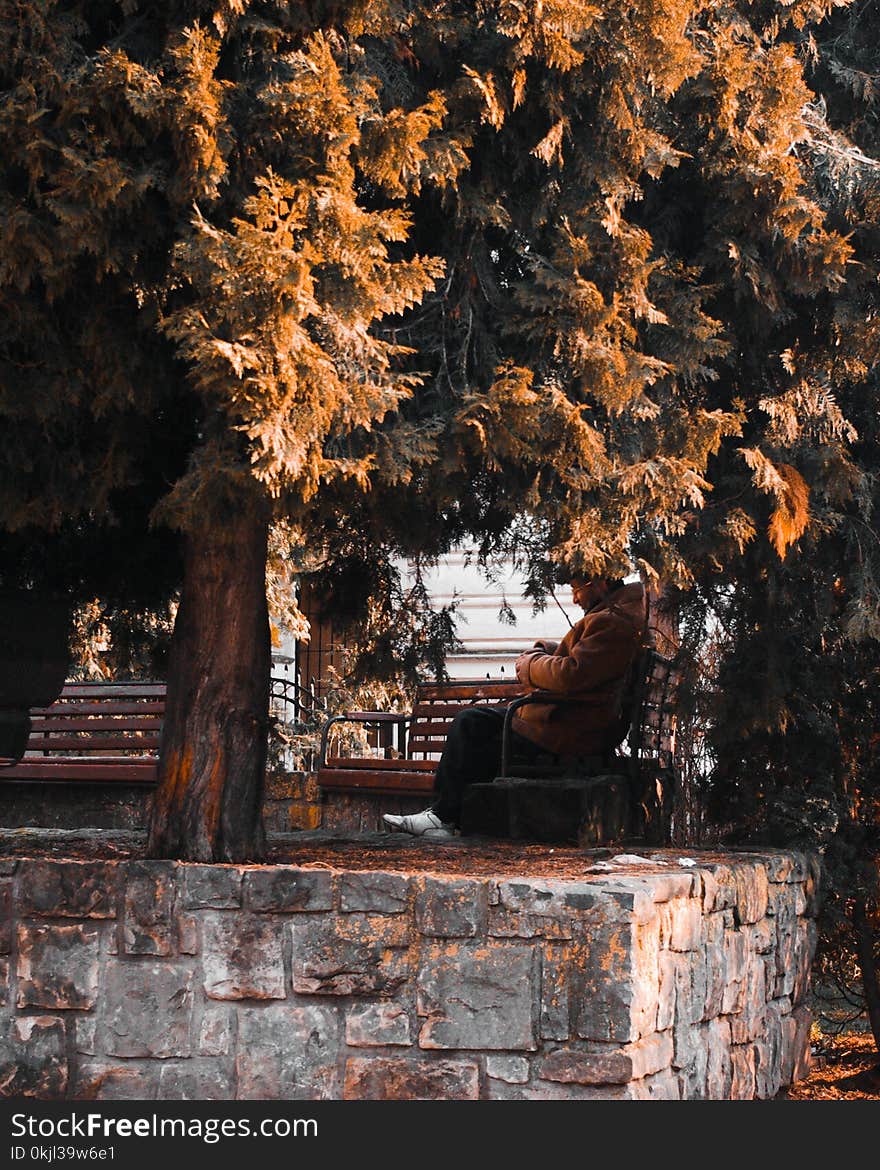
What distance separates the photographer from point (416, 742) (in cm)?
983

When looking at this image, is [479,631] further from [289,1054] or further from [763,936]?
[289,1054]

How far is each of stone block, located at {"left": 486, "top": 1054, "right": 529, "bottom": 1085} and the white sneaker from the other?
226 centimetres

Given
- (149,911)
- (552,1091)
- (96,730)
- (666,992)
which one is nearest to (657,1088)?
(666,992)

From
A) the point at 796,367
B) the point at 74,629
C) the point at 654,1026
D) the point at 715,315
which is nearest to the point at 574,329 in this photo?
the point at 715,315

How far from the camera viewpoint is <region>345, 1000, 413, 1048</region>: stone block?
4992mm

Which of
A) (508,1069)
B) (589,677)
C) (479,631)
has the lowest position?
(508,1069)

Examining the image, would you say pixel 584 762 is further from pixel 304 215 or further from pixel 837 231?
pixel 304 215

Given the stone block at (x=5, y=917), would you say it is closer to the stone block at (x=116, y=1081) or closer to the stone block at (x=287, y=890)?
the stone block at (x=116, y=1081)

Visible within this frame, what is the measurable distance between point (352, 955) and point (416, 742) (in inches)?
188

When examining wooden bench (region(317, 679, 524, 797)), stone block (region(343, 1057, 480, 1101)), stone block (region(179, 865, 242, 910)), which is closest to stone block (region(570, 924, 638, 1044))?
stone block (region(343, 1057, 480, 1101))

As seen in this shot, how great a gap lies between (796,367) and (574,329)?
51.9 inches

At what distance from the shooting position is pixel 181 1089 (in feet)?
16.7

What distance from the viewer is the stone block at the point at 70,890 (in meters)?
5.20

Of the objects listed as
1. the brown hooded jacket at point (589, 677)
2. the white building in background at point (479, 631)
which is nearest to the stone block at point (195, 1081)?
the brown hooded jacket at point (589, 677)
